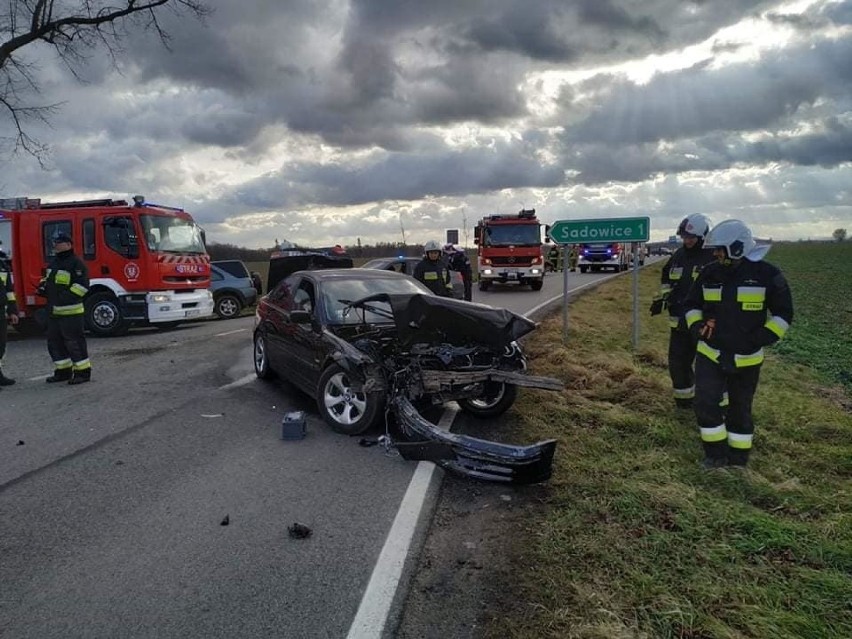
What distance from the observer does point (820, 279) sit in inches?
1339

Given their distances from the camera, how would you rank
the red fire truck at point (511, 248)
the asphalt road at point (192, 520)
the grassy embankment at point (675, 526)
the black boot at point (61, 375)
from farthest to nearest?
the red fire truck at point (511, 248) → the black boot at point (61, 375) → the asphalt road at point (192, 520) → the grassy embankment at point (675, 526)

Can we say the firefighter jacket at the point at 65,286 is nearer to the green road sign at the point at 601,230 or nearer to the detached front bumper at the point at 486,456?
the detached front bumper at the point at 486,456

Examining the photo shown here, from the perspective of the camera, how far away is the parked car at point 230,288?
16.9 meters

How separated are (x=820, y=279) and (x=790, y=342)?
88.8 feet

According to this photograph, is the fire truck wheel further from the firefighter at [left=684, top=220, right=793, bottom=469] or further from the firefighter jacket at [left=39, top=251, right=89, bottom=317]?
the firefighter at [left=684, top=220, right=793, bottom=469]

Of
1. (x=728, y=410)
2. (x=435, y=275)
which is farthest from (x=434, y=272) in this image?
(x=728, y=410)

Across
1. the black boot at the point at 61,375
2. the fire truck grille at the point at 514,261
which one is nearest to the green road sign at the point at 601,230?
the black boot at the point at 61,375

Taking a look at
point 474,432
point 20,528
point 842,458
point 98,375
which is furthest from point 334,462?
point 98,375

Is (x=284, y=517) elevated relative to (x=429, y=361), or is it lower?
lower

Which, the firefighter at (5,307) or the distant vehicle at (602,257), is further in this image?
the distant vehicle at (602,257)

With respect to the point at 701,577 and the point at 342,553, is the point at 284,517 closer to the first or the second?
the point at 342,553

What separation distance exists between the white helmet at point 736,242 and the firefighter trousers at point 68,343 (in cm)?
750

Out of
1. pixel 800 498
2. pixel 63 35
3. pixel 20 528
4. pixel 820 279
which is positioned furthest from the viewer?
pixel 820 279

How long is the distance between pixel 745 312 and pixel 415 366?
8.46 feet
